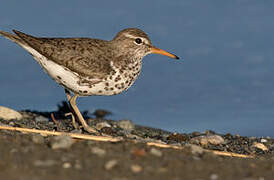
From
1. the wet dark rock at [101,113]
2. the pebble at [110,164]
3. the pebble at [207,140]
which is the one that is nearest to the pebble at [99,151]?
the pebble at [110,164]

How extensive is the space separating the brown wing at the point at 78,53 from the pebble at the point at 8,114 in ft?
9.25

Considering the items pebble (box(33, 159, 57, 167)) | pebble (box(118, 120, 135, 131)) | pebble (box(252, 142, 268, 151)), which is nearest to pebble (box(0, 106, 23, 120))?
pebble (box(118, 120, 135, 131))

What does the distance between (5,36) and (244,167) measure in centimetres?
711

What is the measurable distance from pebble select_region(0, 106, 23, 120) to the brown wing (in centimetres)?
282

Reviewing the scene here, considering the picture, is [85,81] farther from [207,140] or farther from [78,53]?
[207,140]

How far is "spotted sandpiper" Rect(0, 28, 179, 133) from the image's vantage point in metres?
9.61

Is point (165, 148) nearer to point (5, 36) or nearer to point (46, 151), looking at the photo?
point (46, 151)

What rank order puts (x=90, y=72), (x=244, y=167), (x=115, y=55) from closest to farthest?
(x=244, y=167) → (x=90, y=72) → (x=115, y=55)

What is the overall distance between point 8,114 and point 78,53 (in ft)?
12.2

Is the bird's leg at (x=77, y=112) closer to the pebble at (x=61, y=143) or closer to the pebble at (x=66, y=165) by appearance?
the pebble at (x=61, y=143)

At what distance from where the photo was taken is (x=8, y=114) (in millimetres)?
12172

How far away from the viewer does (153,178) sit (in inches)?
212

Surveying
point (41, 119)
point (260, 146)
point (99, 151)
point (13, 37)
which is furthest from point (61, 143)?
point (41, 119)

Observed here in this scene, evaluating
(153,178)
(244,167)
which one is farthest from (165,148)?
(153,178)
